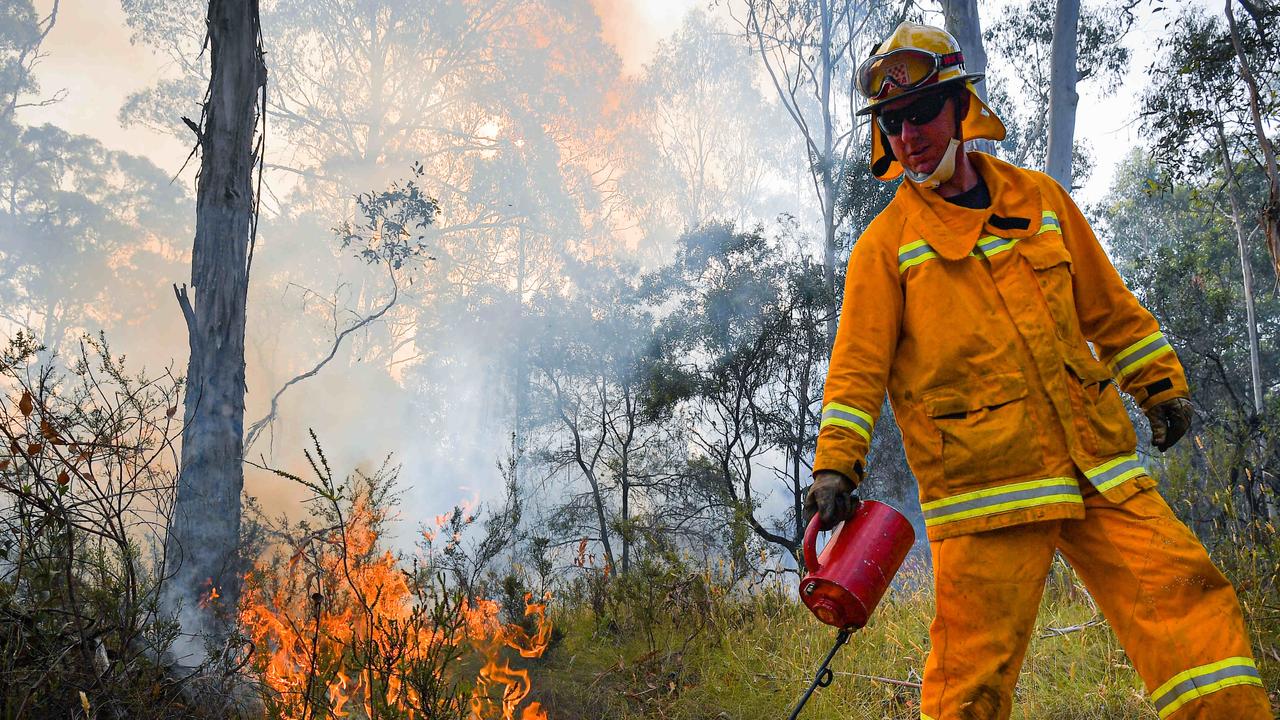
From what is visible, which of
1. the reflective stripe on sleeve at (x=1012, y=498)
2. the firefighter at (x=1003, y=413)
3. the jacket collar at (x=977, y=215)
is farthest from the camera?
the jacket collar at (x=977, y=215)

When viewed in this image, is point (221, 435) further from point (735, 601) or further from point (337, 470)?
point (337, 470)

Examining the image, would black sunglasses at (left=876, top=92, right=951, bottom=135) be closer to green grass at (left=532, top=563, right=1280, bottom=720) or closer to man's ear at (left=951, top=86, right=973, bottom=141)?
man's ear at (left=951, top=86, right=973, bottom=141)

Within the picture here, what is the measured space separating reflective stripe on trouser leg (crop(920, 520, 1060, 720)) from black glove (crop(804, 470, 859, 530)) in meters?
0.27

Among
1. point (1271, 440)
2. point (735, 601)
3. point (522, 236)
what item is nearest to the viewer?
point (1271, 440)

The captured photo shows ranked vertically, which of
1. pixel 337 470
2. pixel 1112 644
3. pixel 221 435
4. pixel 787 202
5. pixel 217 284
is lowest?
pixel 1112 644

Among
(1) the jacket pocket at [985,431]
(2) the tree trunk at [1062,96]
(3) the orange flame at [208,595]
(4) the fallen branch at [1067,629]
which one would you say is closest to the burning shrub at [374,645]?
(3) the orange flame at [208,595]

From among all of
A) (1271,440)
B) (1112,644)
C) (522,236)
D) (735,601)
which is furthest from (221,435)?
(522,236)

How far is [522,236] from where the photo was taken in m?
26.5

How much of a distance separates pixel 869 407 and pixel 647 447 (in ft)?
40.0

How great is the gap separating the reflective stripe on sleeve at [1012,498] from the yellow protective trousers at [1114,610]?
0.21ft

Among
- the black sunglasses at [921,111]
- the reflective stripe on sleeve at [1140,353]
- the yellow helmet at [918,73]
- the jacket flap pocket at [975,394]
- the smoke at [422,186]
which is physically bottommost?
the jacket flap pocket at [975,394]

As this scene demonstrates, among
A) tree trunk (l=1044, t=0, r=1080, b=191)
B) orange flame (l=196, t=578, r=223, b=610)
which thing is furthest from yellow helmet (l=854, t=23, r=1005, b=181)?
tree trunk (l=1044, t=0, r=1080, b=191)

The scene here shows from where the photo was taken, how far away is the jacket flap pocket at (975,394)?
6.41ft

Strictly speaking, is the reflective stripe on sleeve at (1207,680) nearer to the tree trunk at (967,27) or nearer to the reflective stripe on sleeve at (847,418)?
the reflective stripe on sleeve at (847,418)
